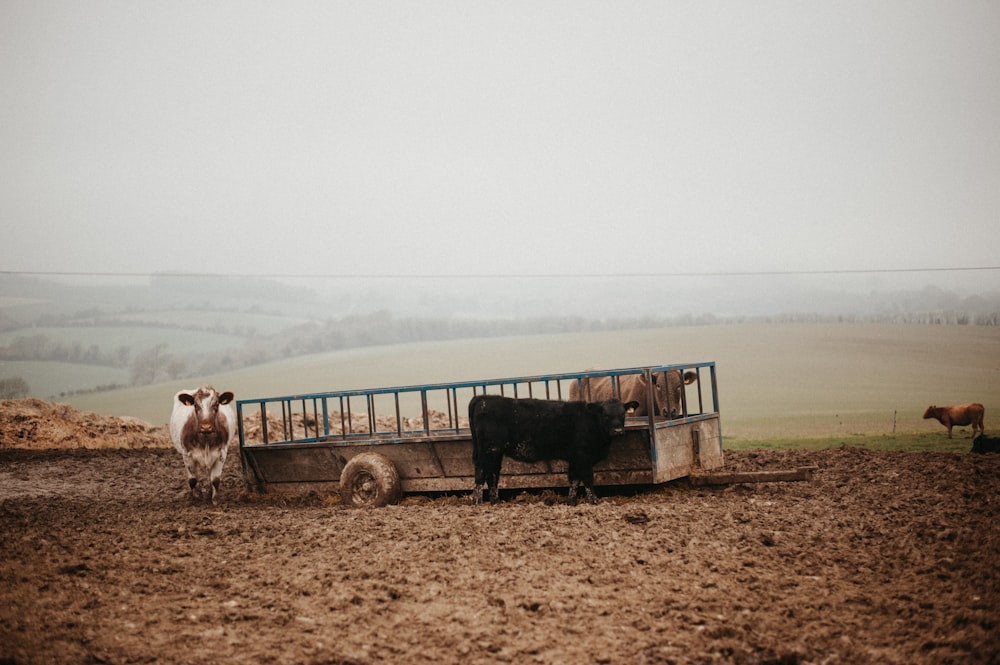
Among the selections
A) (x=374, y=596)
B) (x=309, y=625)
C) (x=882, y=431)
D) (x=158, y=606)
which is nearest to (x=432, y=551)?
(x=374, y=596)

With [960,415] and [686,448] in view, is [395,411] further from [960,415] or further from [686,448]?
[960,415]

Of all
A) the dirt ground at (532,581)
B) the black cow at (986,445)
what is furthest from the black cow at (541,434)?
the black cow at (986,445)

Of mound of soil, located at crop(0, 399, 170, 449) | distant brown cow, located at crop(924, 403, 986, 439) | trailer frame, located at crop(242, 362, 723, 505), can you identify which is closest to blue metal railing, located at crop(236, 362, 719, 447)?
trailer frame, located at crop(242, 362, 723, 505)

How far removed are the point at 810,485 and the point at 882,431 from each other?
11.4 metres

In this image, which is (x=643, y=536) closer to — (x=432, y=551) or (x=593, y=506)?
(x=593, y=506)

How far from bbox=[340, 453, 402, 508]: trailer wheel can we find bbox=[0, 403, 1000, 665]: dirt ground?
0.45 meters

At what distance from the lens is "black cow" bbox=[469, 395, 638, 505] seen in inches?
373

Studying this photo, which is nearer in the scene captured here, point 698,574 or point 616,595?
point 616,595

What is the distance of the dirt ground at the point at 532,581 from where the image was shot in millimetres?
5211

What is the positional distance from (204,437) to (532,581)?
7625 millimetres

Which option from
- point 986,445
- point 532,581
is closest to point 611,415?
point 532,581

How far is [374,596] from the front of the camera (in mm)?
6152

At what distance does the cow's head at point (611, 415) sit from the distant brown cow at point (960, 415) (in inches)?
464

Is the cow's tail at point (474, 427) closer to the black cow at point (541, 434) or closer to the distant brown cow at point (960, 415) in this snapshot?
the black cow at point (541, 434)
